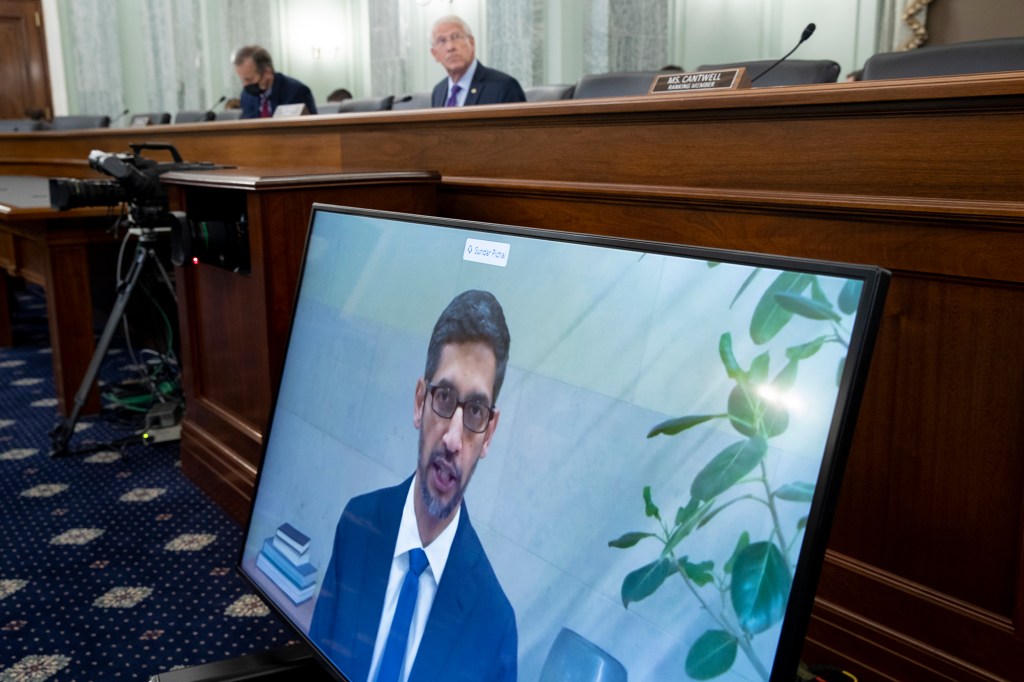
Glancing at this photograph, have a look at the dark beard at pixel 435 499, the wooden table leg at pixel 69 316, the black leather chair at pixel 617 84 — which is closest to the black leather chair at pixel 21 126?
the wooden table leg at pixel 69 316

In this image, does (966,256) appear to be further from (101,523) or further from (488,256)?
(101,523)

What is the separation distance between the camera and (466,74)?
4184mm

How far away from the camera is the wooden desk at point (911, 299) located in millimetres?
1146

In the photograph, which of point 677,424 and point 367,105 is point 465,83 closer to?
point 367,105

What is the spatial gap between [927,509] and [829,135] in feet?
1.80

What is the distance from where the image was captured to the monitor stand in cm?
107

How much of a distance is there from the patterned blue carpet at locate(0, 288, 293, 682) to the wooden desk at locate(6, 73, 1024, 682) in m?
0.99

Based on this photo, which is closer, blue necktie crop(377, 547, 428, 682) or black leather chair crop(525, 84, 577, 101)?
blue necktie crop(377, 547, 428, 682)

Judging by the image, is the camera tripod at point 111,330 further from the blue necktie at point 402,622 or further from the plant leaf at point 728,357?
the plant leaf at point 728,357

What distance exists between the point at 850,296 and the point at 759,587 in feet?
0.65

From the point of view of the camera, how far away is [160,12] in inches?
351

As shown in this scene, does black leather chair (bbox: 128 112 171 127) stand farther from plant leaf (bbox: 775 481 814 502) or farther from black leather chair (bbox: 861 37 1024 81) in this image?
plant leaf (bbox: 775 481 814 502)

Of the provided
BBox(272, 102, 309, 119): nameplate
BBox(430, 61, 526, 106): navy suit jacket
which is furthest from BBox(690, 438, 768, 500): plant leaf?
A: BBox(430, 61, 526, 106): navy suit jacket

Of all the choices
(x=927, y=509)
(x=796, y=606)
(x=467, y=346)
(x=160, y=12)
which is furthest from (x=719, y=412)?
(x=160, y=12)
